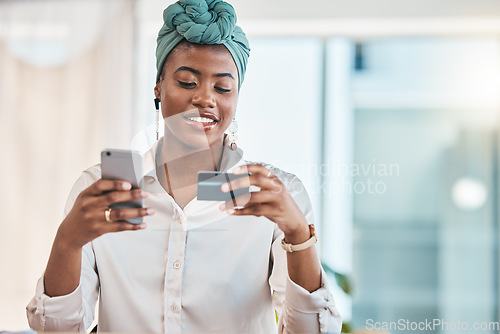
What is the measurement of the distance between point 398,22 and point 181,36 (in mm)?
418

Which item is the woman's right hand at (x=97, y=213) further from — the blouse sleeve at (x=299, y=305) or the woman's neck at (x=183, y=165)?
the blouse sleeve at (x=299, y=305)

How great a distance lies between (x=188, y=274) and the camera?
2.31 feet

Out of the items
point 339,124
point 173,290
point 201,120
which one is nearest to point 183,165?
point 201,120

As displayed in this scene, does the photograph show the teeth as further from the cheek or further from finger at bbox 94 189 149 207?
finger at bbox 94 189 149 207

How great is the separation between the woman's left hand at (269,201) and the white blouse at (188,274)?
0.09 feet

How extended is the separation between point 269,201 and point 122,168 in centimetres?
19

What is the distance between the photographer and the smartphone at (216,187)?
65 centimetres

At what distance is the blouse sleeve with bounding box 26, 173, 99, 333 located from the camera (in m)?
0.65

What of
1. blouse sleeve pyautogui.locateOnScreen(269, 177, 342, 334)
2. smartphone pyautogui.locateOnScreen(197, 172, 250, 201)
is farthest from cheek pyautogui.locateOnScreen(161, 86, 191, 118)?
blouse sleeve pyautogui.locateOnScreen(269, 177, 342, 334)

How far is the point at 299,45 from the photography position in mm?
914

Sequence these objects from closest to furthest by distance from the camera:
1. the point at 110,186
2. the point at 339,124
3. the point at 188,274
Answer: the point at 110,186 < the point at 188,274 < the point at 339,124

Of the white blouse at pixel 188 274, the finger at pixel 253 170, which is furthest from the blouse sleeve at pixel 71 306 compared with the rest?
the finger at pixel 253 170

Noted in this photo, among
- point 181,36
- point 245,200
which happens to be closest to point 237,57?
point 181,36

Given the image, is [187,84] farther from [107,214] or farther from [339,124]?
[339,124]
